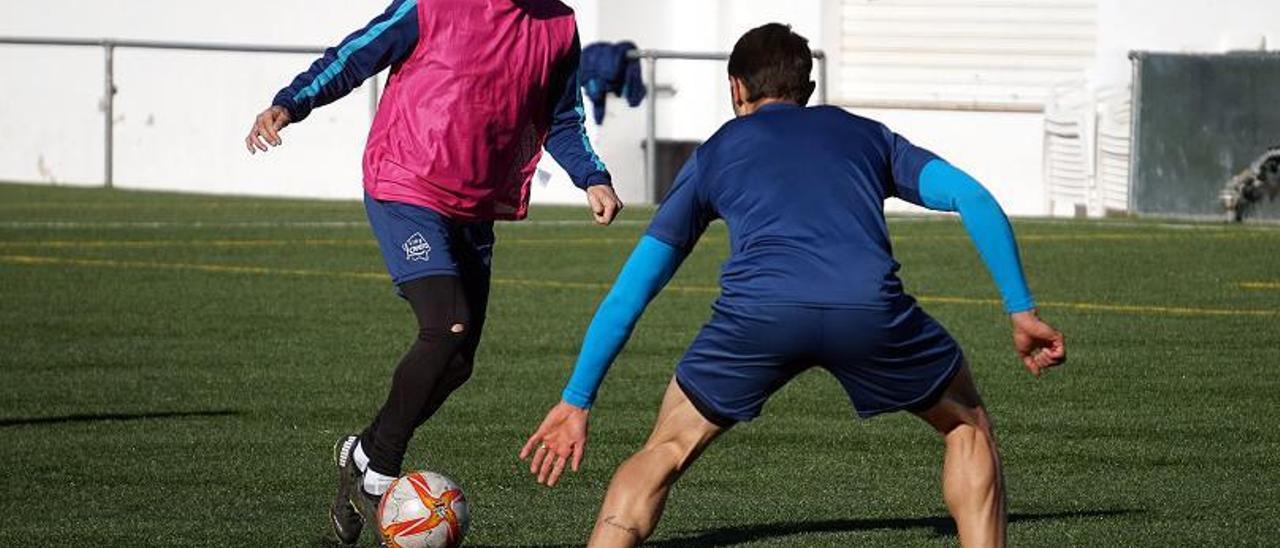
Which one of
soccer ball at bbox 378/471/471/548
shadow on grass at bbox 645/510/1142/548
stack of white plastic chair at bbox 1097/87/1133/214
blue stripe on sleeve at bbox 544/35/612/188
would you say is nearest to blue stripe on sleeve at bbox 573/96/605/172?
blue stripe on sleeve at bbox 544/35/612/188

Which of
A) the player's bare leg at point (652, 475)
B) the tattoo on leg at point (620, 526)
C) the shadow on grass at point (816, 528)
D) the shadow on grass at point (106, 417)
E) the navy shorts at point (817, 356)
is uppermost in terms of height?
the navy shorts at point (817, 356)

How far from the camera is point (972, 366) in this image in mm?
13766

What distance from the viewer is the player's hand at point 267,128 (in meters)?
8.39

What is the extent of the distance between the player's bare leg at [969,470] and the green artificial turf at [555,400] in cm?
164

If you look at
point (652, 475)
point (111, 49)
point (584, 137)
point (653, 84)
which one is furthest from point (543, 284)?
point (111, 49)

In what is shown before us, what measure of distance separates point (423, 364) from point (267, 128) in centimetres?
89

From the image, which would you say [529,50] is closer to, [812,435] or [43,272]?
[812,435]

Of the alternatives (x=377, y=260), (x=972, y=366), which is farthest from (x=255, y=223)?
(x=972, y=366)

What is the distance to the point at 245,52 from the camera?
122 ft

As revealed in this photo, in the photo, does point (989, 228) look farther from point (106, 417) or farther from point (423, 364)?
point (106, 417)

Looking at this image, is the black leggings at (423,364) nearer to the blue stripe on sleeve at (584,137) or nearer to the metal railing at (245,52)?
the blue stripe on sleeve at (584,137)

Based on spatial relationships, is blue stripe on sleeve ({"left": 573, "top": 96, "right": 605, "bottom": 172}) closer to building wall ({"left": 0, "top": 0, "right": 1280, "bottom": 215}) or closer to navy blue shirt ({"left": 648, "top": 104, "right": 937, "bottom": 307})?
navy blue shirt ({"left": 648, "top": 104, "right": 937, "bottom": 307})

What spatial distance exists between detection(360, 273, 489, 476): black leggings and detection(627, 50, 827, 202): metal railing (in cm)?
2365

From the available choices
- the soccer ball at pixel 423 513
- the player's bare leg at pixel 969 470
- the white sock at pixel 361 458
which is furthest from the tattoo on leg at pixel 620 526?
the white sock at pixel 361 458
